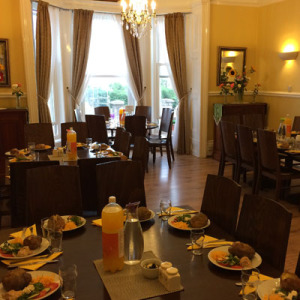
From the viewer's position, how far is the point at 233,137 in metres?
4.86

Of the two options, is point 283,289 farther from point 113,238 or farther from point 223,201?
point 223,201

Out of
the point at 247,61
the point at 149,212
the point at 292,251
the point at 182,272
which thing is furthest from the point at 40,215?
the point at 247,61

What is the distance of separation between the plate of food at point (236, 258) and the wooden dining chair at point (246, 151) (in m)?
2.97

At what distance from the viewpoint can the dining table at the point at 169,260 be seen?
133 centimetres

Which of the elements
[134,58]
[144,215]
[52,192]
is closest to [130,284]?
[144,215]

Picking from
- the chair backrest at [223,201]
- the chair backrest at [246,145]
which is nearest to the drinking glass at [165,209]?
the chair backrest at [223,201]

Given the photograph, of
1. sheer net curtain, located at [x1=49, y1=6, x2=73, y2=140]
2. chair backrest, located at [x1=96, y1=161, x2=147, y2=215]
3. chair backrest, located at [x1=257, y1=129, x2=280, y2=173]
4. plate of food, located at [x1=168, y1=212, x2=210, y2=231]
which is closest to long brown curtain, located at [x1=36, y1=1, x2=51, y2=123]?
sheer net curtain, located at [x1=49, y1=6, x2=73, y2=140]

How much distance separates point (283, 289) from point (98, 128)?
4.68 meters

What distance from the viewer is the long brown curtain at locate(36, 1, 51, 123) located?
19.7 feet

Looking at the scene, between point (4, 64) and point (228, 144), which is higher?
point (4, 64)

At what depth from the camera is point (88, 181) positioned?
321cm

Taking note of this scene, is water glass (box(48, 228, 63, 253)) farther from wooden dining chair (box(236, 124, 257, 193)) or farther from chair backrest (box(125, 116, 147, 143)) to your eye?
chair backrest (box(125, 116, 147, 143))

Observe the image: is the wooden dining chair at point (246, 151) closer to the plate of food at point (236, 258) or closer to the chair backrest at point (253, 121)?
the chair backrest at point (253, 121)

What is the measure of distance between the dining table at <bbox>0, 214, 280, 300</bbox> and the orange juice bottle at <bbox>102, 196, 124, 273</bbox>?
0.26 ft
